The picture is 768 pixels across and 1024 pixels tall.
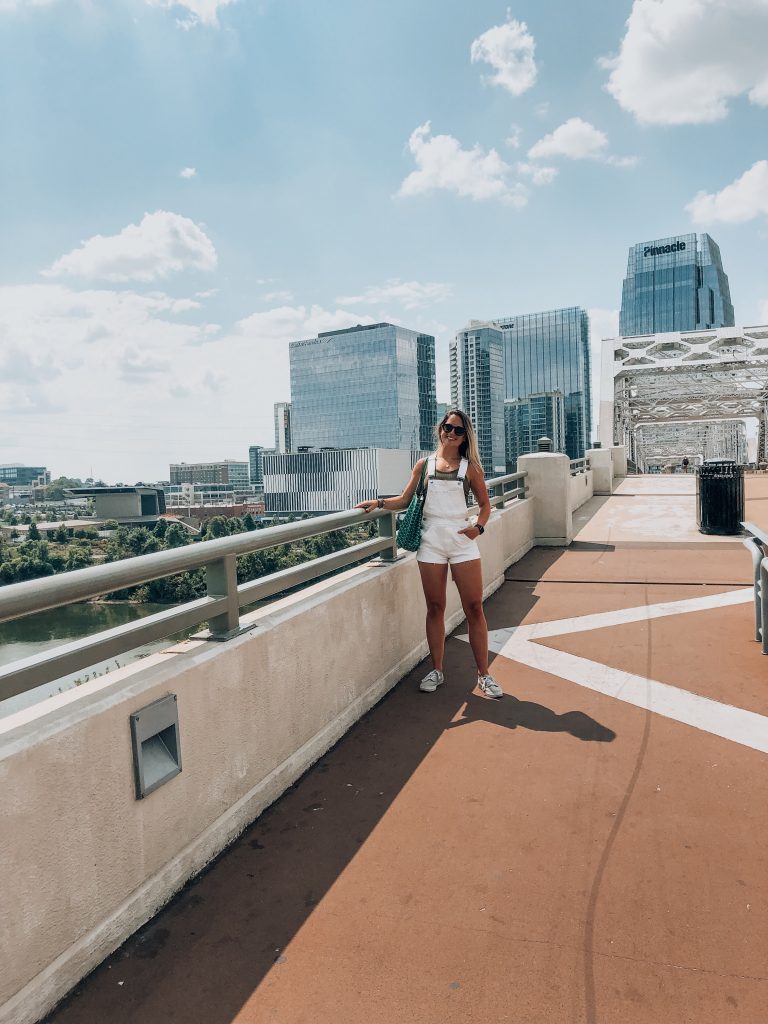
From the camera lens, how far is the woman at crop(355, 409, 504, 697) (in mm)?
4680

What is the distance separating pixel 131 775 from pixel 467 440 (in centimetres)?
308

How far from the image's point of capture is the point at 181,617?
2.87 metres

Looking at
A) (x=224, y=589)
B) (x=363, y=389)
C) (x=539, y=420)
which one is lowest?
(x=224, y=589)

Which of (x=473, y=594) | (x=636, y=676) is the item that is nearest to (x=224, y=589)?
(x=473, y=594)

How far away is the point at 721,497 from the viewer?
1166 cm

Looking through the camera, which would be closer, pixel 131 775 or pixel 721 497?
pixel 131 775

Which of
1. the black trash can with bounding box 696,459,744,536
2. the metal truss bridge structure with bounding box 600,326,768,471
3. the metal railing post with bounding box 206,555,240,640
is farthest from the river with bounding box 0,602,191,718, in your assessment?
the metal railing post with bounding box 206,555,240,640

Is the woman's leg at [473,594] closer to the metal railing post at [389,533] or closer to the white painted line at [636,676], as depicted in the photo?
the metal railing post at [389,533]

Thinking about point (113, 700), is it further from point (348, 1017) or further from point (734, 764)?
point (734, 764)

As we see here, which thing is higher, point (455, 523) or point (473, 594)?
point (455, 523)

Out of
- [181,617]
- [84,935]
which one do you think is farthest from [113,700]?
[84,935]

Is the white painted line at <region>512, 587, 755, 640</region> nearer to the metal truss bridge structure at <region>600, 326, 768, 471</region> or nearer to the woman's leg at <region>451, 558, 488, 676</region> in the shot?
the woman's leg at <region>451, 558, 488, 676</region>

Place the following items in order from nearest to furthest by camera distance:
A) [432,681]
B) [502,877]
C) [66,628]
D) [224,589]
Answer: [502,877] → [224,589] → [432,681] → [66,628]

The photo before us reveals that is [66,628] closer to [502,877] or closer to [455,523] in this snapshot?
[455,523]
